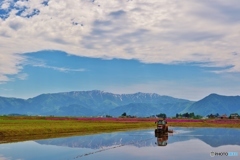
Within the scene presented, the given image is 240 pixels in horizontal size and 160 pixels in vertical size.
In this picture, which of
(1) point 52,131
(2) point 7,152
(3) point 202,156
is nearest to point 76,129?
(1) point 52,131

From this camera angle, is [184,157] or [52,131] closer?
[184,157]

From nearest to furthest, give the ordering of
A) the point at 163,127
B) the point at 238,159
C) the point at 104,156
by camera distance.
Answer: the point at 238,159, the point at 104,156, the point at 163,127

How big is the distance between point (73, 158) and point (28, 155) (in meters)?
3.86

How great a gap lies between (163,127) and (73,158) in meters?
26.0

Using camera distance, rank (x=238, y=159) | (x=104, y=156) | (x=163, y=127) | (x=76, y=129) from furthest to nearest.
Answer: (x=76, y=129), (x=163, y=127), (x=104, y=156), (x=238, y=159)

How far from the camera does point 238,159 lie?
866 inches

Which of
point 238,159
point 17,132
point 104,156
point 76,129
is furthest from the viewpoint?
point 76,129

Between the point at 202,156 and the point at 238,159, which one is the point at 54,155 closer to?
Answer: the point at 202,156

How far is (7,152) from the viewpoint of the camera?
82.3 ft

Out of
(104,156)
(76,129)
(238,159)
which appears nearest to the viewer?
(238,159)

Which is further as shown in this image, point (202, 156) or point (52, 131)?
point (52, 131)

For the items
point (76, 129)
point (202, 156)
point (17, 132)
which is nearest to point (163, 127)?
point (76, 129)

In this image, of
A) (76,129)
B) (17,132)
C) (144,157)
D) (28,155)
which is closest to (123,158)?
(144,157)

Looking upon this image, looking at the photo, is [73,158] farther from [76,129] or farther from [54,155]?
[76,129]
